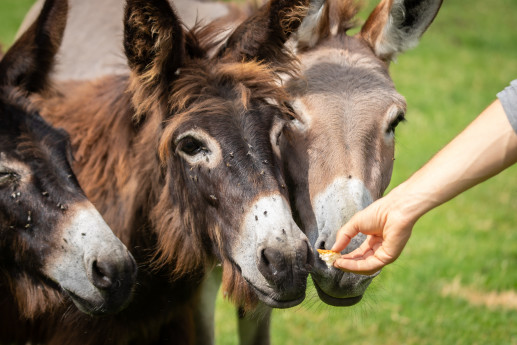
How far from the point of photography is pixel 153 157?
3945 millimetres

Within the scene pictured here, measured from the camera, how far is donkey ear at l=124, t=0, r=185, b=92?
354 centimetres

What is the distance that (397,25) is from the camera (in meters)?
4.52

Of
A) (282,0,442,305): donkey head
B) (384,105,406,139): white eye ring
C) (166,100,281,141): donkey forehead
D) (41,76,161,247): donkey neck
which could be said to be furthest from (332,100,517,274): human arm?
(41,76,161,247): donkey neck

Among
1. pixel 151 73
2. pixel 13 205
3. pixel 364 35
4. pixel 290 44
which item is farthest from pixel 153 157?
pixel 364 35

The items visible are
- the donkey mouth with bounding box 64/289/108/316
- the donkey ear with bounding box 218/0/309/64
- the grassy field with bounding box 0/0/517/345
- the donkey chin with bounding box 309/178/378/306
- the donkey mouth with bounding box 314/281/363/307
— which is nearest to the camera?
the donkey mouth with bounding box 64/289/108/316

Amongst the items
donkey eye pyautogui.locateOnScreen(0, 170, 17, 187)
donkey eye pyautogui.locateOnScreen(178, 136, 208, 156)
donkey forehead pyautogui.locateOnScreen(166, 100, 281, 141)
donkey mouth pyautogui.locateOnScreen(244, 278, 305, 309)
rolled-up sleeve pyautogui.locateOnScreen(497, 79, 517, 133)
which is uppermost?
rolled-up sleeve pyautogui.locateOnScreen(497, 79, 517, 133)

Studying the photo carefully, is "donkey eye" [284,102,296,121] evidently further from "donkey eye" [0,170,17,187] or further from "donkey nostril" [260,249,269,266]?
"donkey eye" [0,170,17,187]

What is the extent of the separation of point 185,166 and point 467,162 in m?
1.62

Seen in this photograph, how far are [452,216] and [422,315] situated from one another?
11.1ft

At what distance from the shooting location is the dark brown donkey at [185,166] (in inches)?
130

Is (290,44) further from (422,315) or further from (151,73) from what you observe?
(422,315)

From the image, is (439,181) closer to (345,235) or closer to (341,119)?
(345,235)

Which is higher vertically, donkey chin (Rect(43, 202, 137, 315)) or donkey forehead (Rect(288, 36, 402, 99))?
donkey forehead (Rect(288, 36, 402, 99))

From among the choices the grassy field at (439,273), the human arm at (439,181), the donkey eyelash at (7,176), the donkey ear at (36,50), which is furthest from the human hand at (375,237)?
the donkey ear at (36,50)
